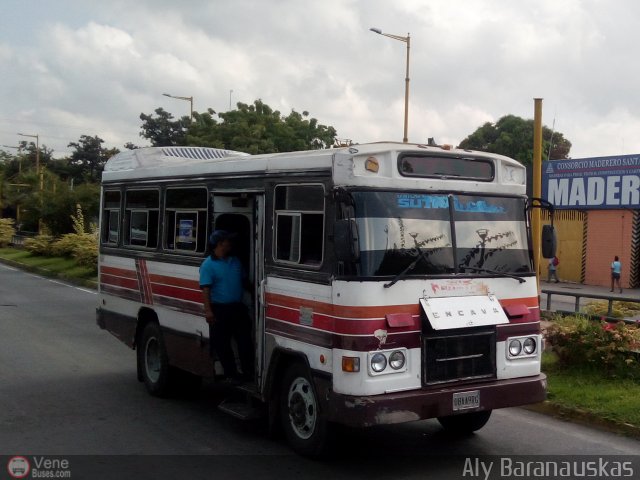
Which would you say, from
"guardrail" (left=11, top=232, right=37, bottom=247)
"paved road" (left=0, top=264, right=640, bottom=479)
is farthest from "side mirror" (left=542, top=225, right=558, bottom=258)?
"guardrail" (left=11, top=232, right=37, bottom=247)

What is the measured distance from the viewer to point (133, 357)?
11.8 meters

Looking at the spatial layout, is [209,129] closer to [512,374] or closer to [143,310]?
[143,310]

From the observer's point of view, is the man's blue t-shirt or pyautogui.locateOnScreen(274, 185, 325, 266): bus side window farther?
the man's blue t-shirt

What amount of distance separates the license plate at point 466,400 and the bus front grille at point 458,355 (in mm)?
153

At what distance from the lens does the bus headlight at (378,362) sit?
5984mm

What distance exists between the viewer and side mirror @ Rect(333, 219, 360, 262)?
234 inches

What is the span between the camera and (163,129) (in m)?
50.6

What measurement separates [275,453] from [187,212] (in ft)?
10.1

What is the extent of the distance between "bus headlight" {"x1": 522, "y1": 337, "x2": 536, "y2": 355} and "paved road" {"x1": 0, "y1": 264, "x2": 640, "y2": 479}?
38.4 inches

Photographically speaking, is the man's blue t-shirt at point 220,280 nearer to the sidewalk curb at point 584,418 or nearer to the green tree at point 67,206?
the sidewalk curb at point 584,418

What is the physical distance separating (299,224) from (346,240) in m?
0.85

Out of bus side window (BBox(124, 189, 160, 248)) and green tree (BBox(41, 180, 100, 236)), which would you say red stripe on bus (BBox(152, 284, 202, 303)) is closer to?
bus side window (BBox(124, 189, 160, 248))

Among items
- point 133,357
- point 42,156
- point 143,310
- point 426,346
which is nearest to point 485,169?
point 426,346

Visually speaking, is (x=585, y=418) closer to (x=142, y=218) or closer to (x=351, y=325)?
(x=351, y=325)
